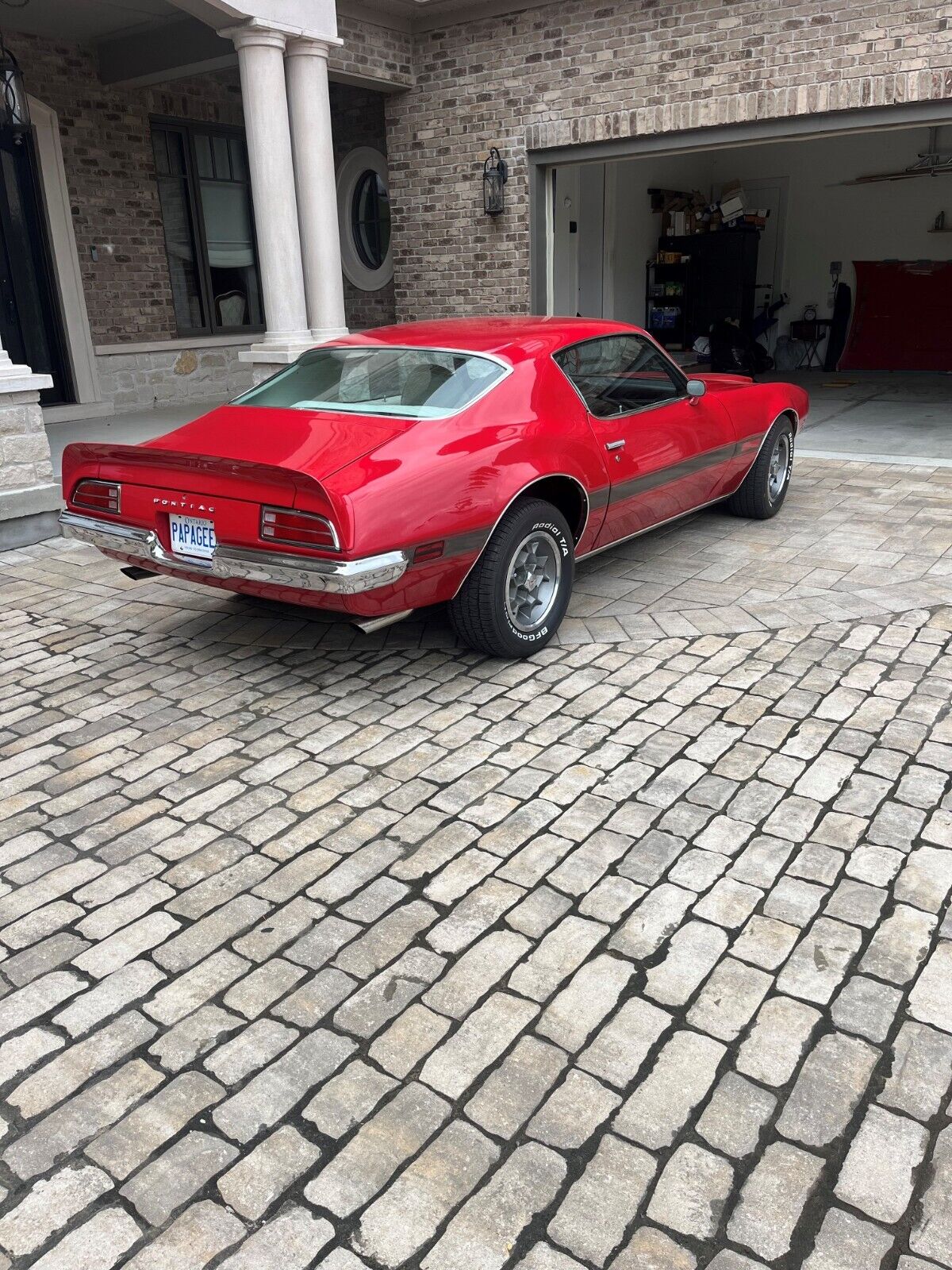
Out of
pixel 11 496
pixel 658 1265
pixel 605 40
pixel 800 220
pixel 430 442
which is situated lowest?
pixel 658 1265

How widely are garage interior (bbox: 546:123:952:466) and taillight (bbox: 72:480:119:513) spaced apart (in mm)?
10808

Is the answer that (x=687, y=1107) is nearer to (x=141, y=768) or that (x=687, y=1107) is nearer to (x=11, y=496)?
(x=141, y=768)

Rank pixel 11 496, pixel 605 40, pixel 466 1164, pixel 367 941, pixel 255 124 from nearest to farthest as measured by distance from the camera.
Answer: pixel 466 1164 → pixel 367 941 → pixel 11 496 → pixel 255 124 → pixel 605 40

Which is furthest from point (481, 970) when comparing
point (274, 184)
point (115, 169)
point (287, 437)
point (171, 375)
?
point (115, 169)

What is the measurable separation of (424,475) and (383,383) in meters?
0.93

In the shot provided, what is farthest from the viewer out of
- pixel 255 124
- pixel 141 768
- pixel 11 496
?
pixel 255 124

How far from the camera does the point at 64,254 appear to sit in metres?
10.7

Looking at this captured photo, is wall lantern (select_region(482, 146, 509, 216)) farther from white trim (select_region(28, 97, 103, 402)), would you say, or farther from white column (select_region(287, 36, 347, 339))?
white trim (select_region(28, 97, 103, 402))

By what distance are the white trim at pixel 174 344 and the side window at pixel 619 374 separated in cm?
731

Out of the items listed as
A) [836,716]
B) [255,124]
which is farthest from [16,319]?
[836,716]

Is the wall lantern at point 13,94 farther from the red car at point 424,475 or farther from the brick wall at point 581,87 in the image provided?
the red car at point 424,475

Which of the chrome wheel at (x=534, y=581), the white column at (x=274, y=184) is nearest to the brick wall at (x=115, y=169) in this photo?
the white column at (x=274, y=184)

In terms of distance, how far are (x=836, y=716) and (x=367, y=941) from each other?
85.0 inches

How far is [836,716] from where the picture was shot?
385 centimetres
